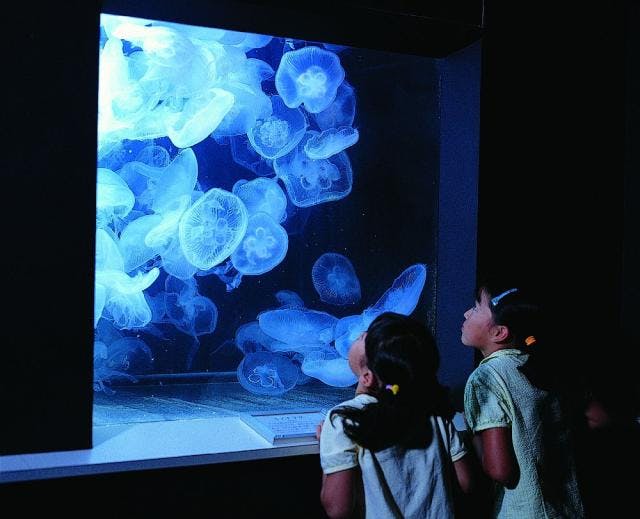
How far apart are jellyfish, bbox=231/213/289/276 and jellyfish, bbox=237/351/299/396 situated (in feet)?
1.23

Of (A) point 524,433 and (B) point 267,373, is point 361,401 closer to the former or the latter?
(A) point 524,433

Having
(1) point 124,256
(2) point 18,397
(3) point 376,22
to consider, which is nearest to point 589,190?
(3) point 376,22

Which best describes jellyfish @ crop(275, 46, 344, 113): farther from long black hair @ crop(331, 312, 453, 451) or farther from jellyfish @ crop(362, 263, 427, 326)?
long black hair @ crop(331, 312, 453, 451)

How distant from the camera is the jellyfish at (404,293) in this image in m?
3.04

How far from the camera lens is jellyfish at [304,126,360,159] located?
9.62 ft

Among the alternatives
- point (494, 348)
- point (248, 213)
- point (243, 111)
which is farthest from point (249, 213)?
point (494, 348)

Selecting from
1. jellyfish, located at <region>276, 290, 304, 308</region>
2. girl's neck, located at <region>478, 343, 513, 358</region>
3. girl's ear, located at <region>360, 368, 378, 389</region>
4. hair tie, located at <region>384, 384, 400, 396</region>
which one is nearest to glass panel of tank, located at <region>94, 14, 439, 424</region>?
jellyfish, located at <region>276, 290, 304, 308</region>

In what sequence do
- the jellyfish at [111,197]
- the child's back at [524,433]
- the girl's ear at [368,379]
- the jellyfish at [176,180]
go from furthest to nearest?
the jellyfish at [176,180]
the jellyfish at [111,197]
the child's back at [524,433]
the girl's ear at [368,379]

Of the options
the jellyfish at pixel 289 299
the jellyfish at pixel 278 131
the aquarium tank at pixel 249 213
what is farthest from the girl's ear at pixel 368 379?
the jellyfish at pixel 278 131

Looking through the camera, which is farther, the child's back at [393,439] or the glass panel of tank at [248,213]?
the glass panel of tank at [248,213]

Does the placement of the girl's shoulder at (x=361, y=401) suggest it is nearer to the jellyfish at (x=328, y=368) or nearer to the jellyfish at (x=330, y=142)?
the jellyfish at (x=328, y=368)

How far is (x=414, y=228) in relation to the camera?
10.1ft

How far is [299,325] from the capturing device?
2.91 m

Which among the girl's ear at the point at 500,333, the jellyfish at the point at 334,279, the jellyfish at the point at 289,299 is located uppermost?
the jellyfish at the point at 334,279
